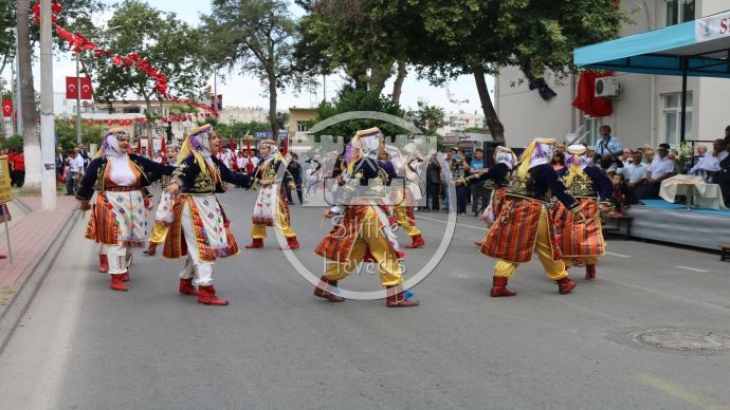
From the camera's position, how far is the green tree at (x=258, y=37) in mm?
46469

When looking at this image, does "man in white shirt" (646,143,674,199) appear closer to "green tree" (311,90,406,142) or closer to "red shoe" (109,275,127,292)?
"green tree" (311,90,406,142)

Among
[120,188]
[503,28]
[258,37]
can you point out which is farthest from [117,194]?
[258,37]

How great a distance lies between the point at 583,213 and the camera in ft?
33.6

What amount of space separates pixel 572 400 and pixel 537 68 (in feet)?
57.3

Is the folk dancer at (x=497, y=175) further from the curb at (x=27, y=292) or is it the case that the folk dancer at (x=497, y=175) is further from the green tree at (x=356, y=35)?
the green tree at (x=356, y=35)

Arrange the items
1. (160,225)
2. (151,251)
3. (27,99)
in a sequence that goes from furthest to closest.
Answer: (27,99) → (151,251) → (160,225)

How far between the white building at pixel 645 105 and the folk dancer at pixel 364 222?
16.3m

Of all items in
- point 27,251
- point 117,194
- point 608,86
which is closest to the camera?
point 117,194

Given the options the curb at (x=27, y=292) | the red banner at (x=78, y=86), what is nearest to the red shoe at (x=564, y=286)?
the curb at (x=27, y=292)

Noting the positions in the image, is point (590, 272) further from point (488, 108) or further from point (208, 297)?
point (488, 108)

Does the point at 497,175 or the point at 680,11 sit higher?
the point at 680,11

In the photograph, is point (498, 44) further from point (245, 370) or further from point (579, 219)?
point (245, 370)

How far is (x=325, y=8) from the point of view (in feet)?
74.8

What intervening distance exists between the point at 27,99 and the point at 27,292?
17.9 m
